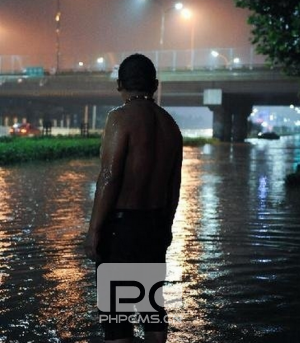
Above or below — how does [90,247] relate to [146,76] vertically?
below

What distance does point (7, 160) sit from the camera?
26922mm

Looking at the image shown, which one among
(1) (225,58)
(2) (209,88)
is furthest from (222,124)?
(1) (225,58)

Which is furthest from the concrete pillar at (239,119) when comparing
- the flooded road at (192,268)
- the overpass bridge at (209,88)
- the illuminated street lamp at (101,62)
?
the flooded road at (192,268)

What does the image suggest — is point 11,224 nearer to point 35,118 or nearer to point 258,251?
point 258,251

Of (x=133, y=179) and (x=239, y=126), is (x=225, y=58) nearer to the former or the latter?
(x=239, y=126)

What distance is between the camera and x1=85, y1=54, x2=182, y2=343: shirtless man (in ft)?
12.0

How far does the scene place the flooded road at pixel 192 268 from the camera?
5.35 metres

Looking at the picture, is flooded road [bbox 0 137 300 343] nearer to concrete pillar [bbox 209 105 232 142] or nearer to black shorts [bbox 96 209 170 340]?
black shorts [bbox 96 209 170 340]

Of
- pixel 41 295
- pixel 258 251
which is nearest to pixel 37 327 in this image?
pixel 41 295

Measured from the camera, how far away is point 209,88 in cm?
6419

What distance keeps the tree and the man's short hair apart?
1293 centimetres

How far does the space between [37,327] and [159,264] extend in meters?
1.83

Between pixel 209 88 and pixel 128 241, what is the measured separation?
61.4m

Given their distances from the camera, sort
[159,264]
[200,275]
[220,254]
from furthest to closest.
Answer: [220,254] < [200,275] < [159,264]
